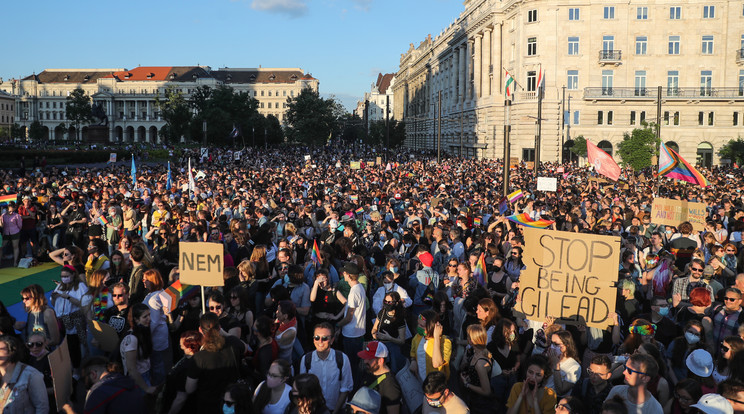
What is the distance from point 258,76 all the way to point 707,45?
425ft

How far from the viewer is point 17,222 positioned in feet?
45.9

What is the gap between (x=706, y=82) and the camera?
55.6 meters

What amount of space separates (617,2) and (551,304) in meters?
55.4

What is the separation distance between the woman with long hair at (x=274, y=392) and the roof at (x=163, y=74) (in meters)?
160

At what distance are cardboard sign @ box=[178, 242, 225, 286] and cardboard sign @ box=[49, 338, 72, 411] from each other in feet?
7.75

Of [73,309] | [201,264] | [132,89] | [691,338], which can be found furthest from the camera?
[132,89]

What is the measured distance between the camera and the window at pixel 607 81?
55969mm

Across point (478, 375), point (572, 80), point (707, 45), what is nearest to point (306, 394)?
point (478, 375)

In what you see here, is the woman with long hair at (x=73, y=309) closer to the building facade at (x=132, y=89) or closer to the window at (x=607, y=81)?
the window at (x=607, y=81)

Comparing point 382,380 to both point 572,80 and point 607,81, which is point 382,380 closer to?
point 572,80

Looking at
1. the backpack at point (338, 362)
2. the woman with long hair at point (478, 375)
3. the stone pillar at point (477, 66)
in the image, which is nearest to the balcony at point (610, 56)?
the stone pillar at point (477, 66)

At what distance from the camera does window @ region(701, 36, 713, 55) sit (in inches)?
2168

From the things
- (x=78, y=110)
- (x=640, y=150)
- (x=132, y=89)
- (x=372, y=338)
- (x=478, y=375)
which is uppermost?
(x=132, y=89)

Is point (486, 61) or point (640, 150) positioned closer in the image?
point (640, 150)
